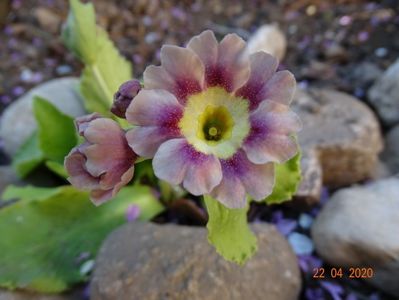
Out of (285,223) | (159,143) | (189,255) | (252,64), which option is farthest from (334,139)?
(159,143)

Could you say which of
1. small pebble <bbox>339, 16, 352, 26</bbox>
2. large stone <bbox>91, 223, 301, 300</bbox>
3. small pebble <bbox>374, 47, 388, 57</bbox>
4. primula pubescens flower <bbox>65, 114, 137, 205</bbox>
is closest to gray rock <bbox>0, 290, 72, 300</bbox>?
large stone <bbox>91, 223, 301, 300</bbox>

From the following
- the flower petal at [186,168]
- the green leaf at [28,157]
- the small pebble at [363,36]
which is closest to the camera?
the flower petal at [186,168]

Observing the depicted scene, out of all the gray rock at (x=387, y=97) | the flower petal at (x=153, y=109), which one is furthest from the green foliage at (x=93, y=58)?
the gray rock at (x=387, y=97)

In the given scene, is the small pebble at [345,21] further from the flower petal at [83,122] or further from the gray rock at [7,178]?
the flower petal at [83,122]

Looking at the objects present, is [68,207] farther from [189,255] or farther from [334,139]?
[334,139]

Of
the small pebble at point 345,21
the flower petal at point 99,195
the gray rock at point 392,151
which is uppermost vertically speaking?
the flower petal at point 99,195

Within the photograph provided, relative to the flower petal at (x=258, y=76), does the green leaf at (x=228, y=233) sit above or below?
below

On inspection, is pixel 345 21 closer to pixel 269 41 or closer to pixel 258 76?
pixel 269 41
